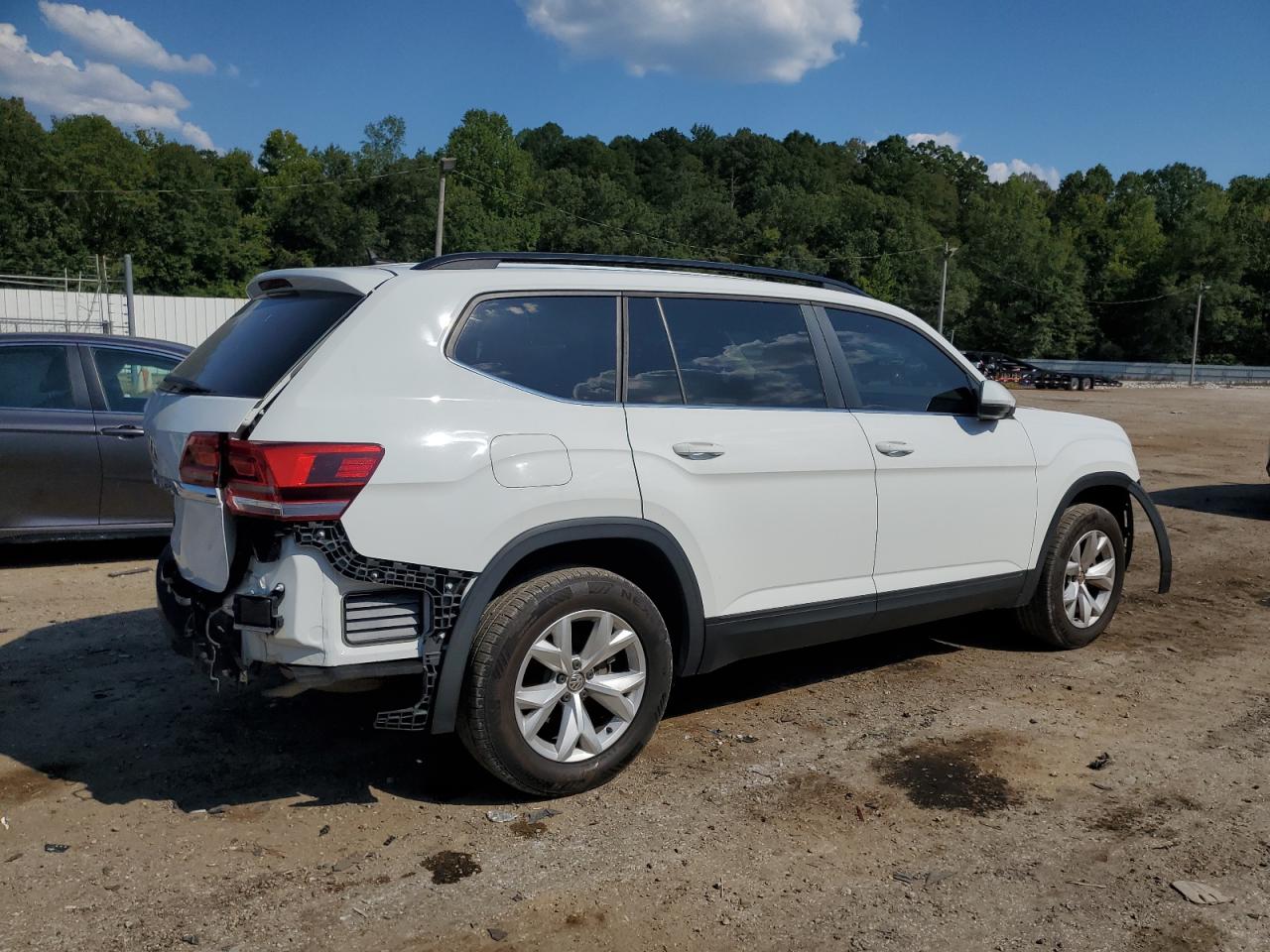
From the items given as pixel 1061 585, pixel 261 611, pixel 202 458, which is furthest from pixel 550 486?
pixel 1061 585

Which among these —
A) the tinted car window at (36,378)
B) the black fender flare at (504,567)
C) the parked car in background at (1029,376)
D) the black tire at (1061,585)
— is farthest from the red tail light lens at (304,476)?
the parked car in background at (1029,376)

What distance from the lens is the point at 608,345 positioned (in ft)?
13.2

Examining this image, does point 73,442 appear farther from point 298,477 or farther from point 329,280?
point 298,477

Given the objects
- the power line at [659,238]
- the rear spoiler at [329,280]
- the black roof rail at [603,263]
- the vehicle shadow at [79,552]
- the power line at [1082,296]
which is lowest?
the vehicle shadow at [79,552]

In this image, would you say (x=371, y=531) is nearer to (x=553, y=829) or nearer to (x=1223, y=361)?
(x=553, y=829)

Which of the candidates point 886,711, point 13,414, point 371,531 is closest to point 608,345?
point 371,531

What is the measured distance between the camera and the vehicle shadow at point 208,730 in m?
3.93

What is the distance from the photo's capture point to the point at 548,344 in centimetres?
387

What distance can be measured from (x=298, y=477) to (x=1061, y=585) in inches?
158

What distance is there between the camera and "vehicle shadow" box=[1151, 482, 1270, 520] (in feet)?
36.8

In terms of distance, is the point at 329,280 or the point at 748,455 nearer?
the point at 329,280

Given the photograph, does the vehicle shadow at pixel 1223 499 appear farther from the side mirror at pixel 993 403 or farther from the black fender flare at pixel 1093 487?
the side mirror at pixel 993 403

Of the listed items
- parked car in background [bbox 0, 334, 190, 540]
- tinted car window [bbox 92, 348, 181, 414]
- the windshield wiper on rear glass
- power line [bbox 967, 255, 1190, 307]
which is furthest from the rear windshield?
power line [bbox 967, 255, 1190, 307]

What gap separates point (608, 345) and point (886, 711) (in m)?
2.14
